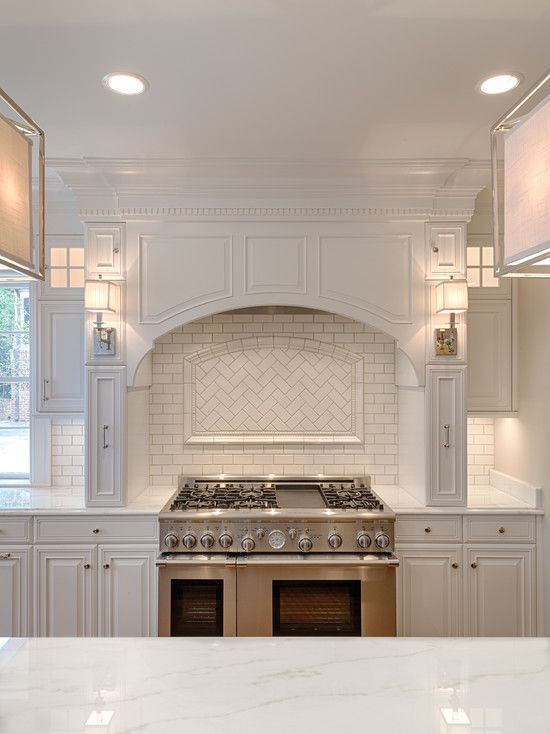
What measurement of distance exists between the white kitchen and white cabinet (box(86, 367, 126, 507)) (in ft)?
0.04

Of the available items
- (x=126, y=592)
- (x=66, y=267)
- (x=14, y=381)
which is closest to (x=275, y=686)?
(x=126, y=592)

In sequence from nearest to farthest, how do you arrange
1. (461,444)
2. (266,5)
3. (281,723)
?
(281,723) → (266,5) → (461,444)

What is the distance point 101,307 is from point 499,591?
259cm

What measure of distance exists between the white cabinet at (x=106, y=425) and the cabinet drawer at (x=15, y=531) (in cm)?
43

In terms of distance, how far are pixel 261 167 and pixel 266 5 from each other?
4.15ft

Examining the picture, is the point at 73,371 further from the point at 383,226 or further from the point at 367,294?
the point at 383,226

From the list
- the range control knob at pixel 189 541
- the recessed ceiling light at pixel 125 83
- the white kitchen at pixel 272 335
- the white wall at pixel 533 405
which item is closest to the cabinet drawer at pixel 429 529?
the white kitchen at pixel 272 335

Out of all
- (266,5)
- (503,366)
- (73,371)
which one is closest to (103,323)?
(73,371)

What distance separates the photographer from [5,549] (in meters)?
A: 3.04

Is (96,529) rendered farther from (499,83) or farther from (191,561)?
(499,83)

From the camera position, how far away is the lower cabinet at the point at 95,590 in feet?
9.95

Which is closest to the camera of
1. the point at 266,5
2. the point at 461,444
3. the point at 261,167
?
the point at 266,5

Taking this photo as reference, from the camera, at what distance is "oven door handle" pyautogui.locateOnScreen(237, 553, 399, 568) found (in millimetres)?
2961

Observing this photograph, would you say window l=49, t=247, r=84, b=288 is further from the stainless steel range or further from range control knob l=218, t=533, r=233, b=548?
range control knob l=218, t=533, r=233, b=548
